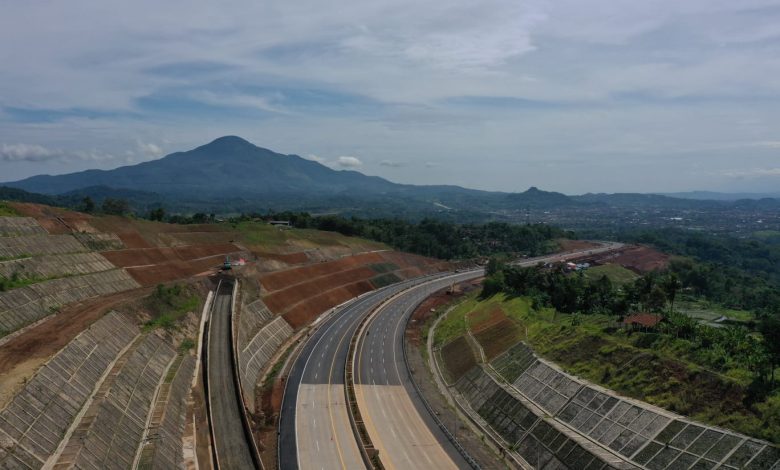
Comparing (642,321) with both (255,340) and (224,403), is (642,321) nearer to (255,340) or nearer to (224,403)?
(224,403)

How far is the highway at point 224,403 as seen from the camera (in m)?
46.6

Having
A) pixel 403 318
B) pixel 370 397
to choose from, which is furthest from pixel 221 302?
pixel 403 318

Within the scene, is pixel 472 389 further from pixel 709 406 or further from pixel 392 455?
pixel 709 406

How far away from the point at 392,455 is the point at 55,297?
43614 millimetres

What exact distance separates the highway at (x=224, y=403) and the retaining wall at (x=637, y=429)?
103ft

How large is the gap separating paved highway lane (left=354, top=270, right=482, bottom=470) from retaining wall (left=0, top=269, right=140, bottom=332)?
36.9 metres

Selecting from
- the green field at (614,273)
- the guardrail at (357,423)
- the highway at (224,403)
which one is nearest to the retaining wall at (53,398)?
the highway at (224,403)

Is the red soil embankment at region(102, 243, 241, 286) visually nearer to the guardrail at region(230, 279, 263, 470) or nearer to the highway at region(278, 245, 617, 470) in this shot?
the guardrail at region(230, 279, 263, 470)

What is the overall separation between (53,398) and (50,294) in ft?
88.9

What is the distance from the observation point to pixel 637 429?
47.6 meters

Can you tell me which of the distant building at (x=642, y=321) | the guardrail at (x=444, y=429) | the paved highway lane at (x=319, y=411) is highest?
the distant building at (x=642, y=321)

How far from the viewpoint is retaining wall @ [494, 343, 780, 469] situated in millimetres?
40156

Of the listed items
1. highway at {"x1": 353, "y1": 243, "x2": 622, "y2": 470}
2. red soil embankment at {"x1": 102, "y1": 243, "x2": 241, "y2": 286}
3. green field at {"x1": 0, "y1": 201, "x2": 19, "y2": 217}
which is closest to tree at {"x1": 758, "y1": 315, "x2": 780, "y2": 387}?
highway at {"x1": 353, "y1": 243, "x2": 622, "y2": 470}

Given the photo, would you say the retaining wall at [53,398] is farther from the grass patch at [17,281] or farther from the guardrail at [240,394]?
the grass patch at [17,281]
